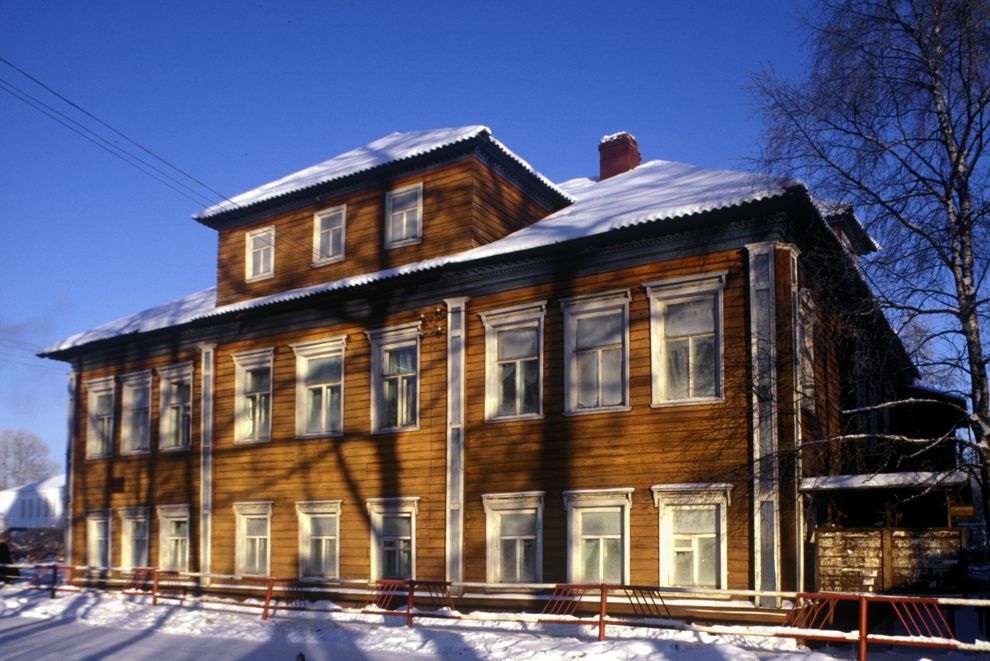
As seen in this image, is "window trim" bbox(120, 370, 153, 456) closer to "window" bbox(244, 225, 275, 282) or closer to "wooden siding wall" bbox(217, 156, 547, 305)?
"wooden siding wall" bbox(217, 156, 547, 305)

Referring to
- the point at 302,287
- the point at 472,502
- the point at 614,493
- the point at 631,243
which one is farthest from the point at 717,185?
the point at 302,287

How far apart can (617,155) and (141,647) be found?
15.2 metres

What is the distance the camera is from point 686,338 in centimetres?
1759

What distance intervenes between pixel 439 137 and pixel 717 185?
6.47 meters

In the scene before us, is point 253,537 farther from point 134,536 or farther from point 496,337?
point 496,337

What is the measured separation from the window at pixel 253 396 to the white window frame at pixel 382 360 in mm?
3164

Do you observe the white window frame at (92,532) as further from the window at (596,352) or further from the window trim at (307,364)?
the window at (596,352)

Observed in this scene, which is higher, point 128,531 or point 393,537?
point 393,537

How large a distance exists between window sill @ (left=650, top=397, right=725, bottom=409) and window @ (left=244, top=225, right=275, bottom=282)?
10698 millimetres

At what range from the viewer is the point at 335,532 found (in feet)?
71.3

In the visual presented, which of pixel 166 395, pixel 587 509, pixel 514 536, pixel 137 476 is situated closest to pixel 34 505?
pixel 137 476

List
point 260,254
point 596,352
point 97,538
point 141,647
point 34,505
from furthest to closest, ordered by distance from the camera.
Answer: point 34,505
point 97,538
point 260,254
point 596,352
point 141,647

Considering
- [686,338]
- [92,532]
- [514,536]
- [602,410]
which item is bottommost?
[92,532]

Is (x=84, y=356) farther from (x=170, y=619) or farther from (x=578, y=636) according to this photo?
(x=578, y=636)
